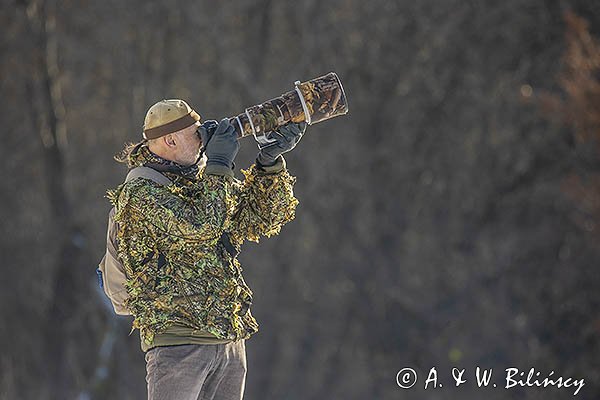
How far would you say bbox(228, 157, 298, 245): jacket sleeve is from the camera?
11.2 ft

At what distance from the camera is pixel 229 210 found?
3188mm

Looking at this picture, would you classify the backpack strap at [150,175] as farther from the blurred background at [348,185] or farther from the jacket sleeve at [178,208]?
the blurred background at [348,185]

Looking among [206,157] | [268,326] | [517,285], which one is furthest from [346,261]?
[206,157]

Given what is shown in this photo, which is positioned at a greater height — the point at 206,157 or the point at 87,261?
the point at 206,157

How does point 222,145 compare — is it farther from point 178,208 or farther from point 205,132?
point 178,208

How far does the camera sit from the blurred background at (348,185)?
9.25 metres

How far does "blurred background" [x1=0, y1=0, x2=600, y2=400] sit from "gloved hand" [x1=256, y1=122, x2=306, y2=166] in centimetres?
584

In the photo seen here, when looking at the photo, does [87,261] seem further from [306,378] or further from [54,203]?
[306,378]

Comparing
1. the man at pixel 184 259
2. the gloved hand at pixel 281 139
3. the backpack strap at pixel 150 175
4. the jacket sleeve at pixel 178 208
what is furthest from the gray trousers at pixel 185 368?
the gloved hand at pixel 281 139

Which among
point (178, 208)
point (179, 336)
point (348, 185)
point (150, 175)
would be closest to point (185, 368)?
point (179, 336)

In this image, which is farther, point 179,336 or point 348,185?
point 348,185

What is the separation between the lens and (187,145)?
328 cm

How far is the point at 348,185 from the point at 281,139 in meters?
6.53

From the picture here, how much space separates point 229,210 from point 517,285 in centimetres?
664
